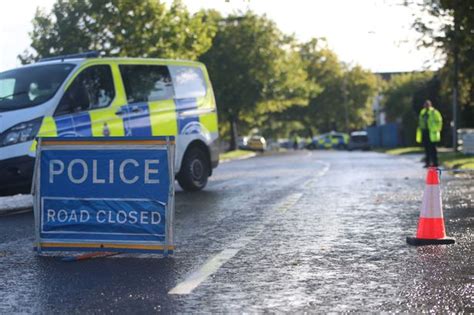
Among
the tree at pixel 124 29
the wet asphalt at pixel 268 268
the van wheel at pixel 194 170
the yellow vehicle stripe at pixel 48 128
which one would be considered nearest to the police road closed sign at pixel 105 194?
the wet asphalt at pixel 268 268

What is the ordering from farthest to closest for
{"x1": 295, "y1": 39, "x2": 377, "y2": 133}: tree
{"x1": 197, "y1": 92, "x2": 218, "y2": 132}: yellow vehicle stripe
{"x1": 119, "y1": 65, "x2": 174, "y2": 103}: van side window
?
{"x1": 295, "y1": 39, "x2": 377, "y2": 133}: tree
{"x1": 197, "y1": 92, "x2": 218, "y2": 132}: yellow vehicle stripe
{"x1": 119, "y1": 65, "x2": 174, "y2": 103}: van side window

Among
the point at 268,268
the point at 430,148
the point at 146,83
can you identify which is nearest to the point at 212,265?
the point at 268,268

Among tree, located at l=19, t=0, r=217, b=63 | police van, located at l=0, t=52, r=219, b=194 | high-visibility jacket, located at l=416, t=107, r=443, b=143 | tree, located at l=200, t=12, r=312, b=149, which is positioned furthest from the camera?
tree, located at l=200, t=12, r=312, b=149

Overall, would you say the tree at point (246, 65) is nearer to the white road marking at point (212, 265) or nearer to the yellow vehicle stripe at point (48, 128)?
the yellow vehicle stripe at point (48, 128)

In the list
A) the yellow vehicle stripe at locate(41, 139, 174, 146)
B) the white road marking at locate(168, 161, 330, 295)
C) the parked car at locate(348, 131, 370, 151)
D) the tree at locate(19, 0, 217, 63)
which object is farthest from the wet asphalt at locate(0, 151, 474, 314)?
the parked car at locate(348, 131, 370, 151)

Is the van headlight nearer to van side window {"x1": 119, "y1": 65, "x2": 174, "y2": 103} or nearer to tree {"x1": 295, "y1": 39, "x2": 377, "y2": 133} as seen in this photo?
van side window {"x1": 119, "y1": 65, "x2": 174, "y2": 103}

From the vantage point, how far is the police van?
10.8 metres

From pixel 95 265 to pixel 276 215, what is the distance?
3934 millimetres

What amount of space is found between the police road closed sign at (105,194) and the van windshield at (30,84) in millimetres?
4119

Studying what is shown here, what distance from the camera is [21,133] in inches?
424

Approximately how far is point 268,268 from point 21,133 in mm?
5451

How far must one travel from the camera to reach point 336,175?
1923cm

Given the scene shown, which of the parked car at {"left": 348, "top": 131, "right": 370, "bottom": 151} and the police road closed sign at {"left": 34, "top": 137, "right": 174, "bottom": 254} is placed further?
the parked car at {"left": 348, "top": 131, "right": 370, "bottom": 151}

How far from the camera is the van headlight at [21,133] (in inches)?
421
